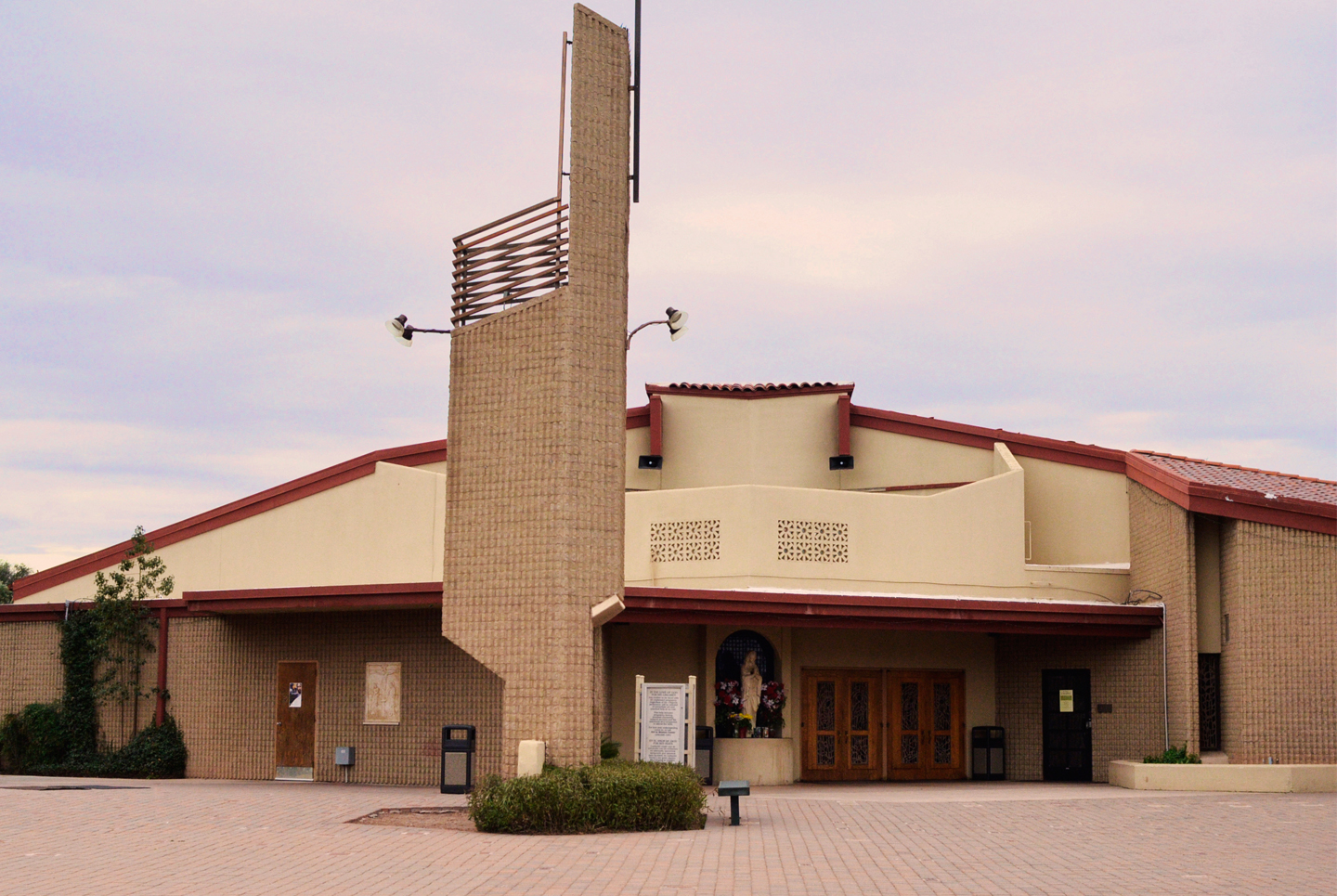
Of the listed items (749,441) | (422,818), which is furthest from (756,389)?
(422,818)

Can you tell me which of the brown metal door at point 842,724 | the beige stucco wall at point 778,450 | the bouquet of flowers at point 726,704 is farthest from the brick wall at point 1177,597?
the bouquet of flowers at point 726,704

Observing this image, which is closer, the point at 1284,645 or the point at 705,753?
the point at 1284,645

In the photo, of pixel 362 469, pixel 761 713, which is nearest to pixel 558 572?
pixel 761 713

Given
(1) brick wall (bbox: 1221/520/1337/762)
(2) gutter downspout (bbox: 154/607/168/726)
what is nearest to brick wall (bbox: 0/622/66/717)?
(2) gutter downspout (bbox: 154/607/168/726)

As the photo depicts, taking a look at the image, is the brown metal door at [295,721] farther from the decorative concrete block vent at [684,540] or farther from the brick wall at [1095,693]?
the brick wall at [1095,693]

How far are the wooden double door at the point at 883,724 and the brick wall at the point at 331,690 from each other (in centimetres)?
566

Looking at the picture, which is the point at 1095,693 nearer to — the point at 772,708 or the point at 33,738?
the point at 772,708

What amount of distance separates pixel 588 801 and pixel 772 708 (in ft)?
28.4

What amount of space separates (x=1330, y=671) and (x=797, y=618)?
26.3 feet

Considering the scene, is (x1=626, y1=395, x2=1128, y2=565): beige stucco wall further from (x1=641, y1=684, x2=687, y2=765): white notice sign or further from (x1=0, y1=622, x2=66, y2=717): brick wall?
(x1=0, y1=622, x2=66, y2=717): brick wall

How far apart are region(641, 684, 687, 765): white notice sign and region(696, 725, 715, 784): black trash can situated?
3.38 m

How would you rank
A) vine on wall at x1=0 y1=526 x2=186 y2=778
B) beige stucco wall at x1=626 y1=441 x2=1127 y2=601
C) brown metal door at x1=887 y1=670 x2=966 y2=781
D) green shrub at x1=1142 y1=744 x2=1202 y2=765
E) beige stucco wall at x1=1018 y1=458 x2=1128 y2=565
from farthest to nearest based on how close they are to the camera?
beige stucco wall at x1=1018 y1=458 x2=1128 y2=565, brown metal door at x1=887 y1=670 x2=966 y2=781, vine on wall at x1=0 y1=526 x2=186 y2=778, beige stucco wall at x1=626 y1=441 x2=1127 y2=601, green shrub at x1=1142 y1=744 x2=1202 y2=765

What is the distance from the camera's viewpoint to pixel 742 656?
2298cm

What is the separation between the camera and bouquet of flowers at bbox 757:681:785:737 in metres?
22.8
